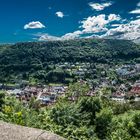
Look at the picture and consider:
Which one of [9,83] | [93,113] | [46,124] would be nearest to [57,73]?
[9,83]

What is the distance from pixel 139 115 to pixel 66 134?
30.1m

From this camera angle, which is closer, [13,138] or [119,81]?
[13,138]

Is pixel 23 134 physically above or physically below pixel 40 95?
above

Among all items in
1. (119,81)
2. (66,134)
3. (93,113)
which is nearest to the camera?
(66,134)

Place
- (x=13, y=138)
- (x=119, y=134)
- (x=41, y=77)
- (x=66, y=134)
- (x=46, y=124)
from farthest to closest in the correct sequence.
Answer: (x=41, y=77) → (x=119, y=134) → (x=46, y=124) → (x=66, y=134) → (x=13, y=138)

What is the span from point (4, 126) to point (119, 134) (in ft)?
71.2

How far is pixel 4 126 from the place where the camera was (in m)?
7.28

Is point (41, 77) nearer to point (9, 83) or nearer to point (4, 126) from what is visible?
point (9, 83)

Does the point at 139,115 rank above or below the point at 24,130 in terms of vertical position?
below

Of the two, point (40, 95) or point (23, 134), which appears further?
point (40, 95)

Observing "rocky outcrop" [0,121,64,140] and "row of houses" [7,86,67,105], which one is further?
"row of houses" [7,86,67,105]

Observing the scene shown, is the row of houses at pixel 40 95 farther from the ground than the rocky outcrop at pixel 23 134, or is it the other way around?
the rocky outcrop at pixel 23 134

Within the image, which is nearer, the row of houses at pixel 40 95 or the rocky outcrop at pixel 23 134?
the rocky outcrop at pixel 23 134

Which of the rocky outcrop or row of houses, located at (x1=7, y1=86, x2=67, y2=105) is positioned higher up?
the rocky outcrop
